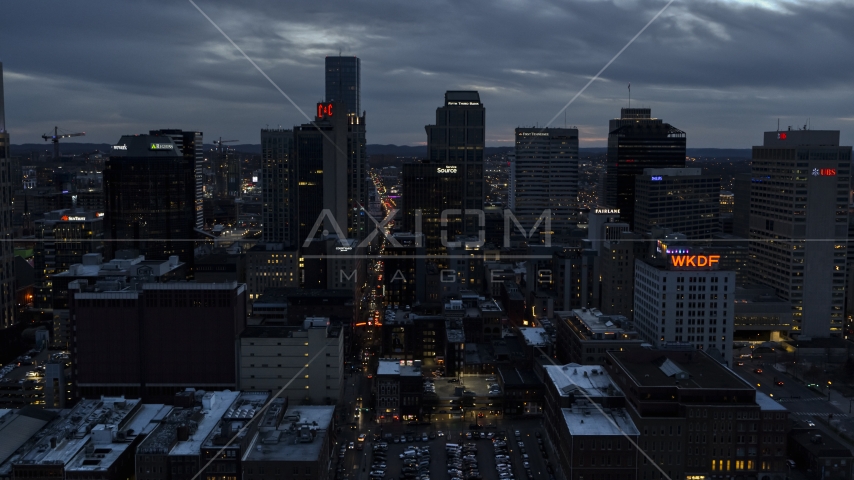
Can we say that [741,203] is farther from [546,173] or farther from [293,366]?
[293,366]

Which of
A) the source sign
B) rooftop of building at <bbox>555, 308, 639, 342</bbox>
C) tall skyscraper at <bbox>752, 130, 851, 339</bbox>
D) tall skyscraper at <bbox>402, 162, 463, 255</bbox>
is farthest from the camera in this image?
the source sign

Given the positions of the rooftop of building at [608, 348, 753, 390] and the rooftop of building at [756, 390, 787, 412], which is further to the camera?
the rooftop of building at [608, 348, 753, 390]

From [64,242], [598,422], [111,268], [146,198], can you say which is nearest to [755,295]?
[598,422]

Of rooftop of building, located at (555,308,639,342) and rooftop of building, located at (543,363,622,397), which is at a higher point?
rooftop of building, located at (555,308,639,342)

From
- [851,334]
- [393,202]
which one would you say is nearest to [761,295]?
[851,334]

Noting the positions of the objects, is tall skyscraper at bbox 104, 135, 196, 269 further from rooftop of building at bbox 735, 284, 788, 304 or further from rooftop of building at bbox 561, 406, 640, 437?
rooftop of building at bbox 561, 406, 640, 437

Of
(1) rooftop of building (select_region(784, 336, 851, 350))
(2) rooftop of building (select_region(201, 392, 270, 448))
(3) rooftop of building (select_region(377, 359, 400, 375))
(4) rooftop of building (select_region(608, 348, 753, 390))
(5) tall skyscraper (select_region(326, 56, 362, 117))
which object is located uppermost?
(5) tall skyscraper (select_region(326, 56, 362, 117))

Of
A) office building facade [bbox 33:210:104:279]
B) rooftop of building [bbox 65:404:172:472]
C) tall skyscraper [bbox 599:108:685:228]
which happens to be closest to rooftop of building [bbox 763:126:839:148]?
tall skyscraper [bbox 599:108:685:228]

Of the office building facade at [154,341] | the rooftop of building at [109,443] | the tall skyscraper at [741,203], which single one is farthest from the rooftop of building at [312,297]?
the tall skyscraper at [741,203]
